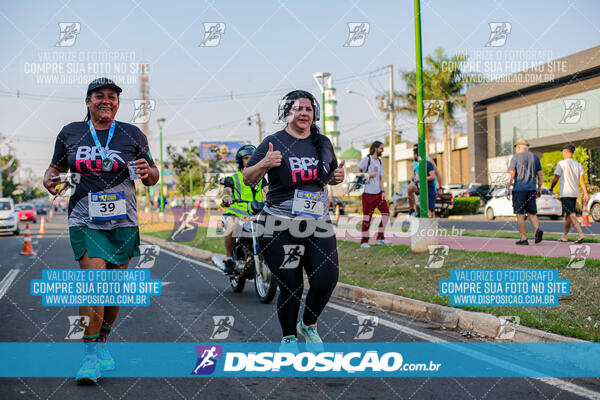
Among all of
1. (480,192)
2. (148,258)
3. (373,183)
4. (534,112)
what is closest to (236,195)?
(373,183)

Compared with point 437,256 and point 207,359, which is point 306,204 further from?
point 437,256

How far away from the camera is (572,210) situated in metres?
10.9

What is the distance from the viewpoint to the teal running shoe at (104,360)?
4.48m

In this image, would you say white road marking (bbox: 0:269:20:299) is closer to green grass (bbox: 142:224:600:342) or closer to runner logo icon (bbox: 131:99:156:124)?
runner logo icon (bbox: 131:99:156:124)

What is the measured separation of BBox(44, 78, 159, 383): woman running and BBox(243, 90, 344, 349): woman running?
899 mm

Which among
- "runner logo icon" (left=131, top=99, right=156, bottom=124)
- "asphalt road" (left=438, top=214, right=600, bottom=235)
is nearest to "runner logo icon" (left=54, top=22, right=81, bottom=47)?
"runner logo icon" (left=131, top=99, right=156, bottom=124)

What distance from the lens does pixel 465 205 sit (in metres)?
31.6

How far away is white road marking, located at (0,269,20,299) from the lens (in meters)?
8.80

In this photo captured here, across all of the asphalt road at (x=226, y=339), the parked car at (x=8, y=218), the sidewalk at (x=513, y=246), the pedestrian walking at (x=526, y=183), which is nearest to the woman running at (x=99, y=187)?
the asphalt road at (x=226, y=339)

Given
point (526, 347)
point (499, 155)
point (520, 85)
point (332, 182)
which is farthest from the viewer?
point (499, 155)

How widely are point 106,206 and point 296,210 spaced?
4.45ft

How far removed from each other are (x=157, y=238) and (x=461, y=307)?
15.1m

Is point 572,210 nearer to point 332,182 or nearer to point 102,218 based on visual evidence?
point 332,182

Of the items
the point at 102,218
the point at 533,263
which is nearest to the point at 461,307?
the point at 533,263
